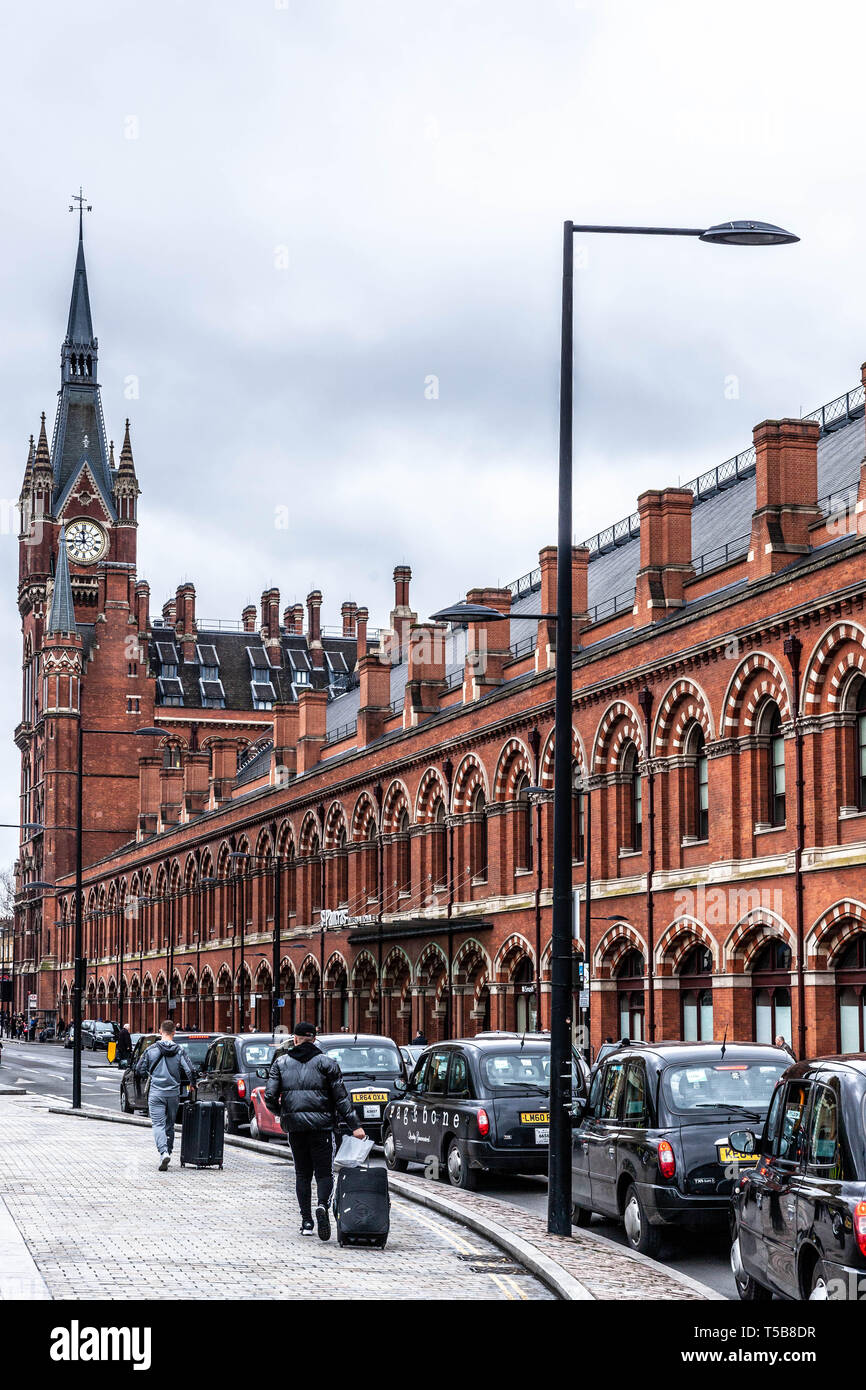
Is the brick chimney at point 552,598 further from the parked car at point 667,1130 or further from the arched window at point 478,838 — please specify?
the parked car at point 667,1130

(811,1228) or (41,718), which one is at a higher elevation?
(41,718)

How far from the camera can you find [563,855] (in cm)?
1631

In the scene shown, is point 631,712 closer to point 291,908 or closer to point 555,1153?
point 555,1153

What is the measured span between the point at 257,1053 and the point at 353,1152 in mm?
15520

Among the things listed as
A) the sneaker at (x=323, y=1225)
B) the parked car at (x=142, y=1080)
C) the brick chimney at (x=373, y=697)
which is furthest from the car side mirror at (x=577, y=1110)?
the brick chimney at (x=373, y=697)

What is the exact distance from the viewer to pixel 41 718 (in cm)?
12581

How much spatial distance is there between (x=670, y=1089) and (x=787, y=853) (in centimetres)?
1973

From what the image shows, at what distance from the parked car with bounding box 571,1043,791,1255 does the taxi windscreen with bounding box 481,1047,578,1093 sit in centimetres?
330

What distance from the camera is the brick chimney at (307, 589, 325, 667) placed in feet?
435

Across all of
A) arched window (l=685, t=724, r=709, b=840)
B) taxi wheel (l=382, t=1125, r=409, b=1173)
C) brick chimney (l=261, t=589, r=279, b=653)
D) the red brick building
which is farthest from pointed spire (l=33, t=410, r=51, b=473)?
taxi wheel (l=382, t=1125, r=409, b=1173)

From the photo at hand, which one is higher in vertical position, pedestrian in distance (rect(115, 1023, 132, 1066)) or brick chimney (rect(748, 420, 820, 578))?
brick chimney (rect(748, 420, 820, 578))

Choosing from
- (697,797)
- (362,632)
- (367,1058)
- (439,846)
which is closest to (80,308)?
(362,632)

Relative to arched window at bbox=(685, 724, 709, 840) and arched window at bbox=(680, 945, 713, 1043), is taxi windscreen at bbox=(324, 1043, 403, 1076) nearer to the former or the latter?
arched window at bbox=(680, 945, 713, 1043)
